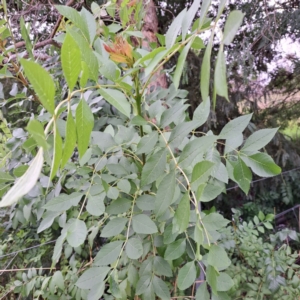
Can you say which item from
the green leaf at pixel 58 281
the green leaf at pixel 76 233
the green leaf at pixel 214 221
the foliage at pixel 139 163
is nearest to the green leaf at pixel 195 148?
the foliage at pixel 139 163

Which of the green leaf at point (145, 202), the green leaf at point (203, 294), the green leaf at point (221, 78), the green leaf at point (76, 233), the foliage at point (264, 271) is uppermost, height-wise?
the green leaf at point (221, 78)

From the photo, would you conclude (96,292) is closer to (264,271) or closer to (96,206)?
(96,206)

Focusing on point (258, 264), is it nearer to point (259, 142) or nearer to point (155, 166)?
point (259, 142)

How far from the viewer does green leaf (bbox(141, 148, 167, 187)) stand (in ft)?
1.35

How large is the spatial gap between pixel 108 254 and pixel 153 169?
0.18m

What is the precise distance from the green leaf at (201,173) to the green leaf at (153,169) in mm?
71

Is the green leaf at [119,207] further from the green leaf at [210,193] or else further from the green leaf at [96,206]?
the green leaf at [210,193]

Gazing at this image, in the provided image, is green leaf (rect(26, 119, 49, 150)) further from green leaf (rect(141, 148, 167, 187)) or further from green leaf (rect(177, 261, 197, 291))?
green leaf (rect(177, 261, 197, 291))

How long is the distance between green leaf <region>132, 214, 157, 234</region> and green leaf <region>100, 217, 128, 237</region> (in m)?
0.03

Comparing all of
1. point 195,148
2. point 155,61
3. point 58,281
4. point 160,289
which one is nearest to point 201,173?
point 195,148

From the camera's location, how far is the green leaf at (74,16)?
37 cm

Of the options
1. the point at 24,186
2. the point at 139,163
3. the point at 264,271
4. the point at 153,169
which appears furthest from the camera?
the point at 264,271

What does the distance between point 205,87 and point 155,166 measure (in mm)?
175

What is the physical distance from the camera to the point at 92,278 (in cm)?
50
